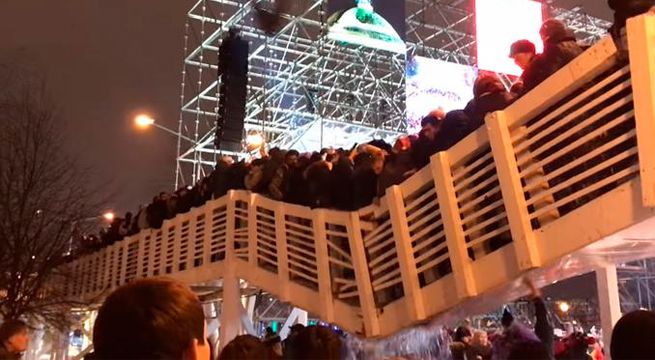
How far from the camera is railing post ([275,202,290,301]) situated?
25.5ft

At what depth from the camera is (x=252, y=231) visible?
8492 mm

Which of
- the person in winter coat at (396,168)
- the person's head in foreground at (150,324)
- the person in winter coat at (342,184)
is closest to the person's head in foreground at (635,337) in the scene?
the person's head in foreground at (150,324)

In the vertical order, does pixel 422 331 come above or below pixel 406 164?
below

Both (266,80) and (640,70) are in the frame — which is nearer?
(640,70)

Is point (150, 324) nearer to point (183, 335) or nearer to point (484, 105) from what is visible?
point (183, 335)

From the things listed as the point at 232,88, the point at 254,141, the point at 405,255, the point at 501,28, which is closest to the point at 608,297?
the point at 405,255

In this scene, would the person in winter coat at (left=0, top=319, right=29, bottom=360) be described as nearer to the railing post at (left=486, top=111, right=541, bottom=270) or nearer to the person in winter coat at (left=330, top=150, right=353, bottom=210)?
the person in winter coat at (left=330, top=150, right=353, bottom=210)

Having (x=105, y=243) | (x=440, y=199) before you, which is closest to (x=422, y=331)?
(x=440, y=199)

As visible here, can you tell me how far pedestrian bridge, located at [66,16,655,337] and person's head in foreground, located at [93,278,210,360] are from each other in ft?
10.0

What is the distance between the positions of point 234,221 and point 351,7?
52.0 ft

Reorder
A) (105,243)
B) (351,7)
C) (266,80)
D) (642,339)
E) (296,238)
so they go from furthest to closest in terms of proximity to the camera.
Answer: (266,80) < (351,7) < (105,243) < (296,238) < (642,339)

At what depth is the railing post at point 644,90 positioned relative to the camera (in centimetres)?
382

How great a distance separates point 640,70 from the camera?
390 centimetres

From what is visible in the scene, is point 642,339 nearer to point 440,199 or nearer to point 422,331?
point 440,199
